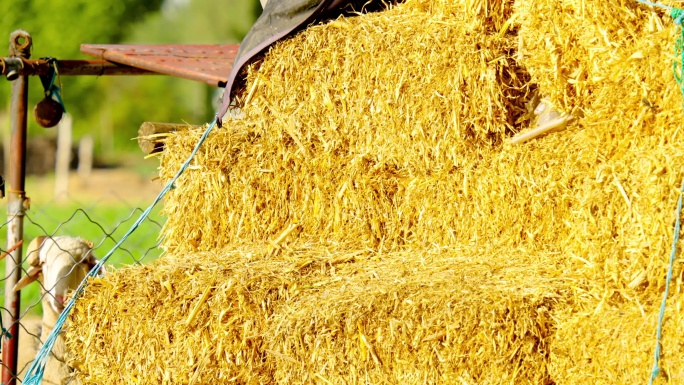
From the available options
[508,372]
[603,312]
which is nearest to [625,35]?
[603,312]

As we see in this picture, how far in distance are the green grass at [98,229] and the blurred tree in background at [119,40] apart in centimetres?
322

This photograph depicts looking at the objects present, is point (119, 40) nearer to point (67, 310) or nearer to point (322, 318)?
point (67, 310)

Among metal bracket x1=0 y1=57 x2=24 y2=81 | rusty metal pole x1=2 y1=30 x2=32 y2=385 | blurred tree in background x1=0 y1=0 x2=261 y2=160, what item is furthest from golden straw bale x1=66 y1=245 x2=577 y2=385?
blurred tree in background x1=0 y1=0 x2=261 y2=160

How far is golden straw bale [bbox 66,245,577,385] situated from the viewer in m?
3.23

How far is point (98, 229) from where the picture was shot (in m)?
15.8

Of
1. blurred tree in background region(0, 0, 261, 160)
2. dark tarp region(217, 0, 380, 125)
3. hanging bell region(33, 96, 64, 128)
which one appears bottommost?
dark tarp region(217, 0, 380, 125)

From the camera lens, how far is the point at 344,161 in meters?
4.19

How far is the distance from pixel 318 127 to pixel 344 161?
204 millimetres

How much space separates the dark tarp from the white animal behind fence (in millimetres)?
1278

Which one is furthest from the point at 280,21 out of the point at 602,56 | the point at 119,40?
the point at 119,40

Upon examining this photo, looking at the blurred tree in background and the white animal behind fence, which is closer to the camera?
the white animal behind fence

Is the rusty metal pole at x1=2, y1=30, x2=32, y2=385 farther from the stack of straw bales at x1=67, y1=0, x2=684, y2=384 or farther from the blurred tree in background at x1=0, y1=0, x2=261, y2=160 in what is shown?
the blurred tree in background at x1=0, y1=0, x2=261, y2=160

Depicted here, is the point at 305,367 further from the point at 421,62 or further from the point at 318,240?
the point at 421,62

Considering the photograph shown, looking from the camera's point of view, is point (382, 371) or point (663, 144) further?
point (382, 371)
